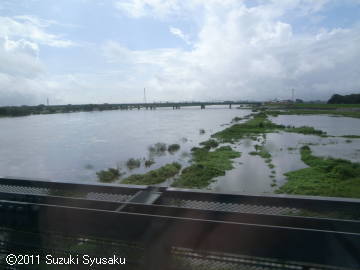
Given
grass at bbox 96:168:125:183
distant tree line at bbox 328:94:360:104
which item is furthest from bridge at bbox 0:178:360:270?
distant tree line at bbox 328:94:360:104

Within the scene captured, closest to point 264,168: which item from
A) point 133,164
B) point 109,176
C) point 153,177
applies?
point 153,177

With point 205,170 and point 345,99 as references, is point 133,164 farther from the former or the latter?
point 345,99

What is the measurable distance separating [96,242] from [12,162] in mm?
15076

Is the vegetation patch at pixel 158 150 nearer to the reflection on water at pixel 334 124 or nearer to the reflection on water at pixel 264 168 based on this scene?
the reflection on water at pixel 264 168

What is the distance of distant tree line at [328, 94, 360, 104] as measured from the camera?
86550mm

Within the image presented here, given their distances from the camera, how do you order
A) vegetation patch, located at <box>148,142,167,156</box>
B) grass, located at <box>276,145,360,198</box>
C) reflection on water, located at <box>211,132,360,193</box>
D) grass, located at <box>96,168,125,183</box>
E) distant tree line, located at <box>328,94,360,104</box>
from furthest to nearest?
distant tree line, located at <box>328,94,360,104</box>, vegetation patch, located at <box>148,142,167,156</box>, grass, located at <box>96,168,125,183</box>, reflection on water, located at <box>211,132,360,193</box>, grass, located at <box>276,145,360,198</box>

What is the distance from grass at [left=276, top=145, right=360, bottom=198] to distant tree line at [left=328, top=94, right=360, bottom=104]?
3608 inches

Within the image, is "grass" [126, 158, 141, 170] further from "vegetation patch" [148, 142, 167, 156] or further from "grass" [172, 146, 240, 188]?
"grass" [172, 146, 240, 188]

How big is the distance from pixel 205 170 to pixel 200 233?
8971mm

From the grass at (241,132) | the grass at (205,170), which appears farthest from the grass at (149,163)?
the grass at (241,132)

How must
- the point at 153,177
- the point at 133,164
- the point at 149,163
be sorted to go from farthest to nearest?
the point at 149,163 < the point at 133,164 < the point at 153,177

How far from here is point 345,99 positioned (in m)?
91.2

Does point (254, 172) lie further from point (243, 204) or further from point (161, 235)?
point (161, 235)

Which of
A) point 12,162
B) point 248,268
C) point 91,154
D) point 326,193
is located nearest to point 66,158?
point 91,154
